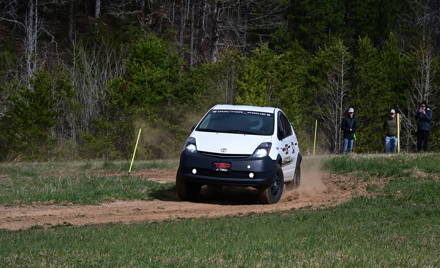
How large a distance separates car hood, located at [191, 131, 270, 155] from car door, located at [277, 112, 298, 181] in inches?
27.4

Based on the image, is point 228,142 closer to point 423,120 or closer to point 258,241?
point 258,241

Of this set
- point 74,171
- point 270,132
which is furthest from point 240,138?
point 74,171

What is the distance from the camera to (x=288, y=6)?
61969 millimetres

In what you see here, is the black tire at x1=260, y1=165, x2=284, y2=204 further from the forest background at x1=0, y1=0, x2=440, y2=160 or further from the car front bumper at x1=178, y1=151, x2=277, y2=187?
the forest background at x1=0, y1=0, x2=440, y2=160

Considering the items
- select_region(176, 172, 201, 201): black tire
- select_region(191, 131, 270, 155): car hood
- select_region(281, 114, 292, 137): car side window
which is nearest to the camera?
select_region(191, 131, 270, 155): car hood

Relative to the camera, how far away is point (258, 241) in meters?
9.58

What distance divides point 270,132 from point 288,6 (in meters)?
48.8

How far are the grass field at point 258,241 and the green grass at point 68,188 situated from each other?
3.20m

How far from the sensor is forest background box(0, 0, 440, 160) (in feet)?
113

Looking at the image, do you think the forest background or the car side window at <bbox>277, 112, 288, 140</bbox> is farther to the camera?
the forest background

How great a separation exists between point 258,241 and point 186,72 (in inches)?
1311

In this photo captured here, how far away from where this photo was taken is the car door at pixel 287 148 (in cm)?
1486

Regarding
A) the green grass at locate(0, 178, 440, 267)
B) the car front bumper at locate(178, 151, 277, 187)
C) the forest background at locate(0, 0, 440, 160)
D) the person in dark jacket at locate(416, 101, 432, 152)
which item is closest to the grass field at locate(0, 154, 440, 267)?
the green grass at locate(0, 178, 440, 267)

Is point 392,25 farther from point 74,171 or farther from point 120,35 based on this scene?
point 74,171
